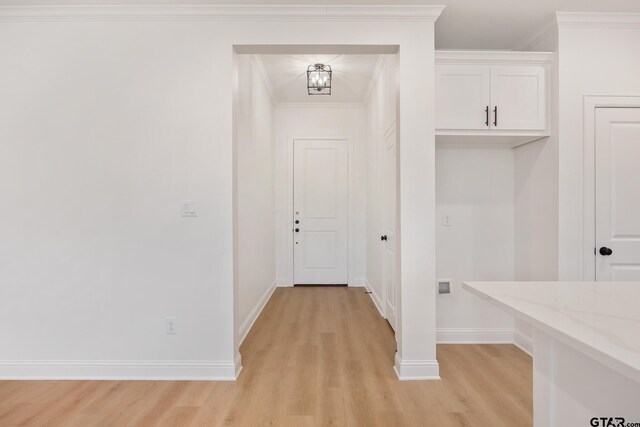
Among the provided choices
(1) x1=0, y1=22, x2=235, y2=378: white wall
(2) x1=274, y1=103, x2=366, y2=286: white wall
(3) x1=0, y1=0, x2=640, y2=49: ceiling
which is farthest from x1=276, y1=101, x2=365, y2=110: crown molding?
(1) x1=0, y1=22, x2=235, y2=378: white wall

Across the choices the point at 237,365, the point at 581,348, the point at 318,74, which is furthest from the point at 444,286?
the point at 318,74

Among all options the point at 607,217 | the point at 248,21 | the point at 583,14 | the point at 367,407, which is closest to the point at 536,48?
the point at 583,14

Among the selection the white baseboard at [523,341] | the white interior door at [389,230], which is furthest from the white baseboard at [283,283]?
the white baseboard at [523,341]

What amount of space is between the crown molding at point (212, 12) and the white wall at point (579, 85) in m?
1.13

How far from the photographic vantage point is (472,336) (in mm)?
3018

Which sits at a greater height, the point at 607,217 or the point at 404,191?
the point at 404,191

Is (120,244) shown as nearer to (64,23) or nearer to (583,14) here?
(64,23)

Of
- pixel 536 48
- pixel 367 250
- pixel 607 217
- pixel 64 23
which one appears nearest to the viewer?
pixel 64 23

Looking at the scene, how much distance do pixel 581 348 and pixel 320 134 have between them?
4661mm

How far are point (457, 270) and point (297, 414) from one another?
1.82 meters

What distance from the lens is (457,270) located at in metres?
3.02

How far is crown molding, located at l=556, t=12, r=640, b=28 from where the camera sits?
2523 mm

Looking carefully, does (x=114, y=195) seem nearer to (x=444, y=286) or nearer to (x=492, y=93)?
(x=444, y=286)

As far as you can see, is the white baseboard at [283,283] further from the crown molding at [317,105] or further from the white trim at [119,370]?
the white trim at [119,370]
